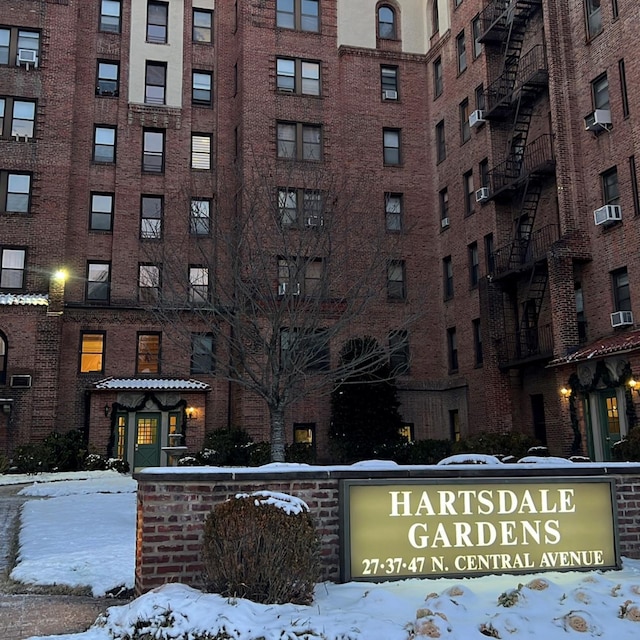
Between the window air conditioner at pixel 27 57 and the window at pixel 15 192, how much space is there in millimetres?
4944

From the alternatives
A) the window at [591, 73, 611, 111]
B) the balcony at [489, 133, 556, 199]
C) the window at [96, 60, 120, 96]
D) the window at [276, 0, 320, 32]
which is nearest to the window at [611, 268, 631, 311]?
the balcony at [489, 133, 556, 199]

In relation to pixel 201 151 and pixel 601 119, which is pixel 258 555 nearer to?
pixel 601 119

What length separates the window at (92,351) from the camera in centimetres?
Answer: 2875

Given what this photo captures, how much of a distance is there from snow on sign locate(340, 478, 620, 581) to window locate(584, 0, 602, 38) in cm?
1976

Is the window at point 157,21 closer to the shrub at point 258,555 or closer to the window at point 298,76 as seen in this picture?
the window at point 298,76

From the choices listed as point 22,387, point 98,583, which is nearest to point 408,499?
point 98,583

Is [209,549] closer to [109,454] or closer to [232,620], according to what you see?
[232,620]

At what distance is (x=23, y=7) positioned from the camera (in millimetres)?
30047

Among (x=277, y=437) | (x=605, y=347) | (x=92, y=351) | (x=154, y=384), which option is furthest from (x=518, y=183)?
(x=92, y=351)

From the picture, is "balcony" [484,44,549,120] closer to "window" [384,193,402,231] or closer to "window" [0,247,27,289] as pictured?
"window" [384,193,402,231]

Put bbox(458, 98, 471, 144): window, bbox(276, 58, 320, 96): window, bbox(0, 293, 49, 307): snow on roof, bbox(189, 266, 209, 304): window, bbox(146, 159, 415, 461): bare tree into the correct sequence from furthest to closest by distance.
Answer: bbox(276, 58, 320, 96): window, bbox(458, 98, 471, 144): window, bbox(0, 293, 49, 307): snow on roof, bbox(189, 266, 209, 304): window, bbox(146, 159, 415, 461): bare tree

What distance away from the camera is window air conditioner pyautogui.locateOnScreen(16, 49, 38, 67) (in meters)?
29.7

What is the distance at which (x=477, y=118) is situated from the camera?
92.5ft

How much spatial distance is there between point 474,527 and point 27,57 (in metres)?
29.7
